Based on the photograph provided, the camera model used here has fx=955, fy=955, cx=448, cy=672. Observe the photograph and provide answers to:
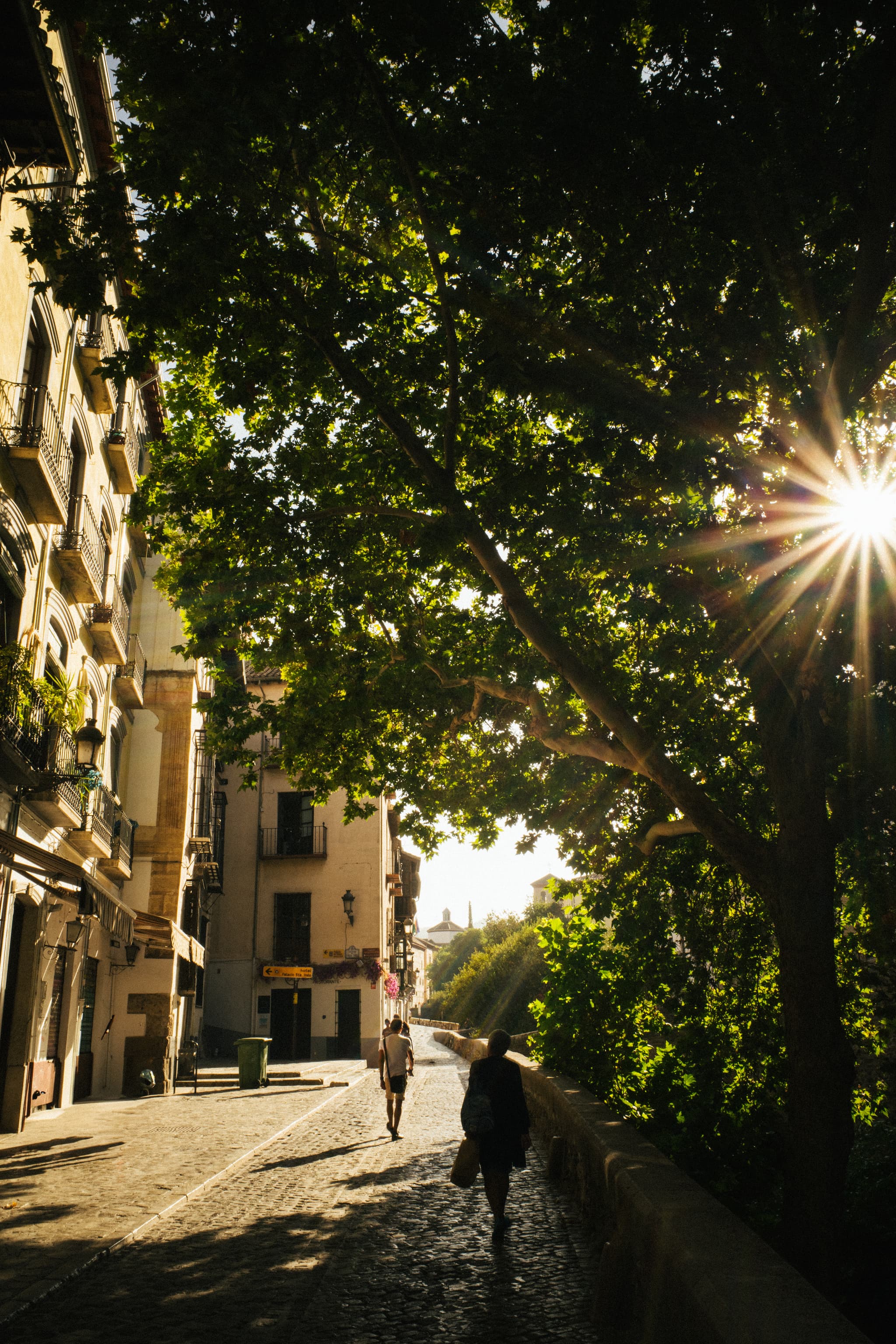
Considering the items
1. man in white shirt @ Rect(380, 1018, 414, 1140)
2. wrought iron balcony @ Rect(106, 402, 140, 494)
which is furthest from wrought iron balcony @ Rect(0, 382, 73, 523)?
man in white shirt @ Rect(380, 1018, 414, 1140)

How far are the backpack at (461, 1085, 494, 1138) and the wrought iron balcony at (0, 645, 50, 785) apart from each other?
6.86 meters

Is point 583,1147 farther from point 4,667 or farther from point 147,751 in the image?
point 147,751

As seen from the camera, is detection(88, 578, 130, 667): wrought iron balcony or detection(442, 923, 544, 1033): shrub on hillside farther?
detection(442, 923, 544, 1033): shrub on hillside

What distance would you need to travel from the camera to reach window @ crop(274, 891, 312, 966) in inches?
1366

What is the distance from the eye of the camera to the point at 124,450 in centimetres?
1880

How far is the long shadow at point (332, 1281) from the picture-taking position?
4.96 metres

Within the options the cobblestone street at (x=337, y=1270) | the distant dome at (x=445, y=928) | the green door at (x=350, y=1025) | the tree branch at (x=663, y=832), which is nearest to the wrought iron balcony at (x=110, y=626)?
the cobblestone street at (x=337, y=1270)

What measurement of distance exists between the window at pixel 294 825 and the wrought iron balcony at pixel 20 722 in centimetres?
Answer: 2321

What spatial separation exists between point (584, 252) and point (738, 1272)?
752 cm

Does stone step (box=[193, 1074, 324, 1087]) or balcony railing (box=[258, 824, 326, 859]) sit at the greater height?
balcony railing (box=[258, 824, 326, 859])

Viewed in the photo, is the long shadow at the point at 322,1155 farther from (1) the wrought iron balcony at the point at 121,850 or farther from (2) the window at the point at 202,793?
(2) the window at the point at 202,793

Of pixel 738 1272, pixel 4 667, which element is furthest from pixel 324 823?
pixel 738 1272

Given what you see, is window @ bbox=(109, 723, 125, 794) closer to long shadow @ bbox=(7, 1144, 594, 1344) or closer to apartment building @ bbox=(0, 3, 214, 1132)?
apartment building @ bbox=(0, 3, 214, 1132)

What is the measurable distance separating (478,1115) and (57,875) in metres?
7.06
